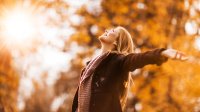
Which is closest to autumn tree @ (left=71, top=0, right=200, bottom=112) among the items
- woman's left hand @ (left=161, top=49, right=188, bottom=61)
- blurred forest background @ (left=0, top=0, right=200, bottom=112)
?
blurred forest background @ (left=0, top=0, right=200, bottom=112)

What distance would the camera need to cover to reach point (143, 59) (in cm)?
329

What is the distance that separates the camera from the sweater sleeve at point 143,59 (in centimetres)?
317

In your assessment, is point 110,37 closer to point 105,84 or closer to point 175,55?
point 105,84

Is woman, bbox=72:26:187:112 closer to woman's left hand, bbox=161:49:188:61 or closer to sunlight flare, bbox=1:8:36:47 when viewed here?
woman's left hand, bbox=161:49:188:61

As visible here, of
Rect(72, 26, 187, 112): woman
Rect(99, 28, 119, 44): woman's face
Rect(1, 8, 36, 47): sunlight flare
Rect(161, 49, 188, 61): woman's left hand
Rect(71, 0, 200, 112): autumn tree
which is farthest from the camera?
Rect(71, 0, 200, 112): autumn tree

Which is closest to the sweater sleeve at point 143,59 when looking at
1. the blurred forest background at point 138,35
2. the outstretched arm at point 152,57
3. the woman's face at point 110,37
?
the outstretched arm at point 152,57

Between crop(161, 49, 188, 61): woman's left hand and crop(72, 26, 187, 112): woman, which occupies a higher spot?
crop(72, 26, 187, 112): woman

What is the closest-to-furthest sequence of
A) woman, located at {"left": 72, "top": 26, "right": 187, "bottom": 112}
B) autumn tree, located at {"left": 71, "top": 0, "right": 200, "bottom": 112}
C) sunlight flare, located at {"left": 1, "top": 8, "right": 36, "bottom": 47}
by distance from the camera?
woman, located at {"left": 72, "top": 26, "right": 187, "bottom": 112} → sunlight flare, located at {"left": 1, "top": 8, "right": 36, "bottom": 47} → autumn tree, located at {"left": 71, "top": 0, "right": 200, "bottom": 112}

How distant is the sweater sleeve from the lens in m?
3.17

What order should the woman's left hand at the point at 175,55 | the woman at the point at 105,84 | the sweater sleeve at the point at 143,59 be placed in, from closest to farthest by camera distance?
the woman's left hand at the point at 175,55
the sweater sleeve at the point at 143,59
the woman at the point at 105,84

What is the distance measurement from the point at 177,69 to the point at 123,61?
7230mm

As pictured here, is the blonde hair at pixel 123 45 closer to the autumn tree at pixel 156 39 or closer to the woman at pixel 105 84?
the woman at pixel 105 84

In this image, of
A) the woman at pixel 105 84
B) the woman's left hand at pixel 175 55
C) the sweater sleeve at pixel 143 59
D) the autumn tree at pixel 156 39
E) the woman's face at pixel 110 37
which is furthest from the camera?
the autumn tree at pixel 156 39

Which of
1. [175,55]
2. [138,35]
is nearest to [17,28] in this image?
[138,35]
